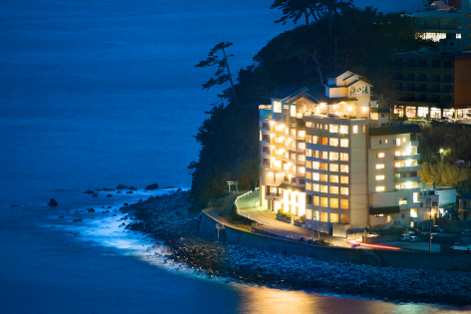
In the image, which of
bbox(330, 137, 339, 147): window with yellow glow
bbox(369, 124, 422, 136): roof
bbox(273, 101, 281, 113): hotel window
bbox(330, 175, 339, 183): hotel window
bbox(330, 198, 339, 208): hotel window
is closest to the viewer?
bbox(369, 124, 422, 136): roof

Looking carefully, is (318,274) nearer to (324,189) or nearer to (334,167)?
(324,189)

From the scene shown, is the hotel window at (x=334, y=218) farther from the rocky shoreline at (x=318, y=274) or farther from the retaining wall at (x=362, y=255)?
the rocky shoreline at (x=318, y=274)

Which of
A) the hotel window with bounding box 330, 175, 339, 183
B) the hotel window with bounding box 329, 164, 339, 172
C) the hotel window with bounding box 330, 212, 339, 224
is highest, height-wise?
the hotel window with bounding box 329, 164, 339, 172

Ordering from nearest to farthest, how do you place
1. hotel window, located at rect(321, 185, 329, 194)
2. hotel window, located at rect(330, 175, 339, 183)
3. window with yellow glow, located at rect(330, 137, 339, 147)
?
1. window with yellow glow, located at rect(330, 137, 339, 147)
2. hotel window, located at rect(330, 175, 339, 183)
3. hotel window, located at rect(321, 185, 329, 194)

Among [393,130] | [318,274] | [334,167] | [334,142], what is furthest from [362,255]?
[393,130]

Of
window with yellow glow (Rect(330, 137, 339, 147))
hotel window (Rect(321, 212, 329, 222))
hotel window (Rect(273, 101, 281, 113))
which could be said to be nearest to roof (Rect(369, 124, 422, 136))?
window with yellow glow (Rect(330, 137, 339, 147))

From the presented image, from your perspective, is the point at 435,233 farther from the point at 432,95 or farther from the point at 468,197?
the point at 432,95

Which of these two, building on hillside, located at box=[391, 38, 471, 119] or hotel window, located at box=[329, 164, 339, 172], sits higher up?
building on hillside, located at box=[391, 38, 471, 119]

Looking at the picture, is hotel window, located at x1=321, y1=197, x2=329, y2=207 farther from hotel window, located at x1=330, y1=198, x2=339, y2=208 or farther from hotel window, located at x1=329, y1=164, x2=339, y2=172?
hotel window, located at x1=329, y1=164, x2=339, y2=172
